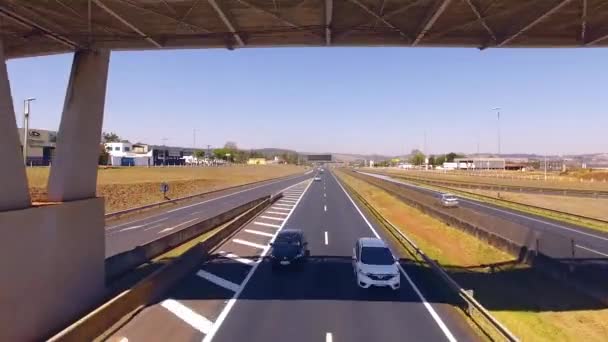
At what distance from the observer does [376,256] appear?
18.3 m

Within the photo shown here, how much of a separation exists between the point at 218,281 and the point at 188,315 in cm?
428

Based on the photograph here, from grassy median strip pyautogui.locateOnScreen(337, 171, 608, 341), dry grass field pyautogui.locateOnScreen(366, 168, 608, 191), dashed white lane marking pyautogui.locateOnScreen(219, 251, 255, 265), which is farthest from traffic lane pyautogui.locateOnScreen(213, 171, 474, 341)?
dry grass field pyautogui.locateOnScreen(366, 168, 608, 191)

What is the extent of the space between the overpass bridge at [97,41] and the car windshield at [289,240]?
804cm

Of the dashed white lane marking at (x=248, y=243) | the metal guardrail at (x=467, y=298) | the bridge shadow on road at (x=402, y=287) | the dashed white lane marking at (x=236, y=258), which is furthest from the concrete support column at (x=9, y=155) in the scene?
the dashed white lane marking at (x=248, y=243)

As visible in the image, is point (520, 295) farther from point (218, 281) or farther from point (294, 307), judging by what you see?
point (218, 281)

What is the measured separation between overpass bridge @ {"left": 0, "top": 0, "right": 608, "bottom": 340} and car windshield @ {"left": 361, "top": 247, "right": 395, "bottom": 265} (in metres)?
8.09

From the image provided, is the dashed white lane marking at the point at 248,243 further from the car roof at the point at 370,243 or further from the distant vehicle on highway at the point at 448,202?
the distant vehicle on highway at the point at 448,202

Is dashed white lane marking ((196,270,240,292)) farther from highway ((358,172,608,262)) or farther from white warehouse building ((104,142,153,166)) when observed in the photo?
white warehouse building ((104,142,153,166))

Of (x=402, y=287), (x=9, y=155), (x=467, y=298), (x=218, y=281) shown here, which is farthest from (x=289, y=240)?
(x=9, y=155)

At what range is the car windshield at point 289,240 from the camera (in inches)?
817

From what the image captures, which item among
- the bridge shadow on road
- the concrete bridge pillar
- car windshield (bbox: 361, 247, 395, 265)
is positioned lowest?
the bridge shadow on road

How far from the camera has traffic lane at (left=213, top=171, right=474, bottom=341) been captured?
12.9 metres

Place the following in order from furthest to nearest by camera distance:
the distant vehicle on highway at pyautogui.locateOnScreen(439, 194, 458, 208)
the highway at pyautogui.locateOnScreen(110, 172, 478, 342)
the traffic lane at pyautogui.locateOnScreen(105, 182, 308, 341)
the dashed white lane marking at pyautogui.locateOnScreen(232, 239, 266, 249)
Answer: the distant vehicle on highway at pyautogui.locateOnScreen(439, 194, 458, 208) → the dashed white lane marking at pyautogui.locateOnScreen(232, 239, 266, 249) → the traffic lane at pyautogui.locateOnScreen(105, 182, 308, 341) → the highway at pyautogui.locateOnScreen(110, 172, 478, 342)

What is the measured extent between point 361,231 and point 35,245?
2444cm
